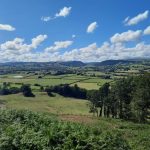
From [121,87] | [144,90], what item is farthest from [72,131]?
Result: [121,87]

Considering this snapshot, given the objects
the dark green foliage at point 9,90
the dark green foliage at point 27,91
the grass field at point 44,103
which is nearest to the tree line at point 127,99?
the grass field at point 44,103

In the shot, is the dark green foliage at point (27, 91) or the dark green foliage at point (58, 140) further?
the dark green foliage at point (27, 91)

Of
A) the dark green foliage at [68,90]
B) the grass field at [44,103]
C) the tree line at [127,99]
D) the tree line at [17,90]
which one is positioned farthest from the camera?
the dark green foliage at [68,90]

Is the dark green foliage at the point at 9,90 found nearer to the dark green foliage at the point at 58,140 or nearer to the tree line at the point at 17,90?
the tree line at the point at 17,90

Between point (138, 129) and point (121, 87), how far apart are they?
36.7 m

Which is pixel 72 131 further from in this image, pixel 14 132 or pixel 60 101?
pixel 60 101

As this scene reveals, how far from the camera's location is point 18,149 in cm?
2795

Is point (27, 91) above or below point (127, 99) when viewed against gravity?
below

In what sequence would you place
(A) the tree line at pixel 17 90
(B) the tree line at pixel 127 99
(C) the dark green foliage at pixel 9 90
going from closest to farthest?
1. (B) the tree line at pixel 127 99
2. (A) the tree line at pixel 17 90
3. (C) the dark green foliage at pixel 9 90

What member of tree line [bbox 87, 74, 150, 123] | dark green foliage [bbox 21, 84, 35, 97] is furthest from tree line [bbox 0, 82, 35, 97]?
tree line [bbox 87, 74, 150, 123]

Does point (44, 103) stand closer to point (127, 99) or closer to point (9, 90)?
point (9, 90)

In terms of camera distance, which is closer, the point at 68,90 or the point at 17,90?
the point at 17,90

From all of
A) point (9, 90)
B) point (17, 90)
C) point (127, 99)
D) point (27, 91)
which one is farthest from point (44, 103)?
point (127, 99)

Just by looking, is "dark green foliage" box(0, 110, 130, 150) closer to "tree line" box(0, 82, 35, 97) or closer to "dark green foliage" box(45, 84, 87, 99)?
"tree line" box(0, 82, 35, 97)
